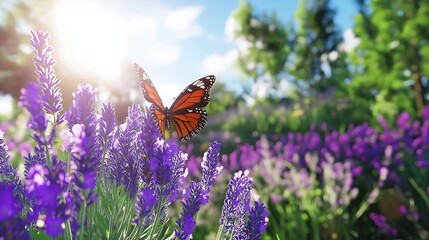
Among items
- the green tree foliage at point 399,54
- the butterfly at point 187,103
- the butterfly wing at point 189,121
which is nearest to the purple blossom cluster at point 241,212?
the butterfly at point 187,103

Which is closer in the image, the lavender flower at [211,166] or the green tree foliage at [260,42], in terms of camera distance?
the lavender flower at [211,166]

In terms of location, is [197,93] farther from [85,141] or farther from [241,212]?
[85,141]

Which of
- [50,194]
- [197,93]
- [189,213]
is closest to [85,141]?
[50,194]

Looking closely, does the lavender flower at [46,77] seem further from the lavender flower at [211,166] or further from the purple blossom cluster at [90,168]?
the lavender flower at [211,166]

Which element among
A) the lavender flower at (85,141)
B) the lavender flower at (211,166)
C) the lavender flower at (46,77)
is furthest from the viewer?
the lavender flower at (211,166)

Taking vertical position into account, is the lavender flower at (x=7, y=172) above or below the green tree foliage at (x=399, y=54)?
below

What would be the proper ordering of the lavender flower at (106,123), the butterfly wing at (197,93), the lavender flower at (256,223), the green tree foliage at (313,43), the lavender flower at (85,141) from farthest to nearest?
the green tree foliage at (313,43) → the butterfly wing at (197,93) → the lavender flower at (256,223) → the lavender flower at (106,123) → the lavender flower at (85,141)

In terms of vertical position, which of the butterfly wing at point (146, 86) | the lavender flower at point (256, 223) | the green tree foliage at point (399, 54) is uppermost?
the green tree foliage at point (399, 54)
